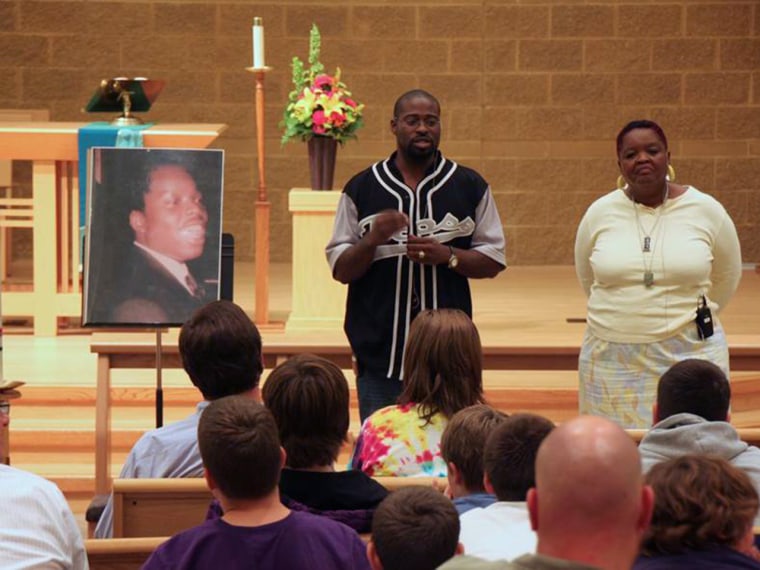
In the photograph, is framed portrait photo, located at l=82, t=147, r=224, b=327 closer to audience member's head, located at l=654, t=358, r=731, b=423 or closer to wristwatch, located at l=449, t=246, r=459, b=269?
wristwatch, located at l=449, t=246, r=459, b=269

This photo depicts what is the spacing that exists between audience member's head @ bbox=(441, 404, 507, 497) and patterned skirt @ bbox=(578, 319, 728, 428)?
148 cm

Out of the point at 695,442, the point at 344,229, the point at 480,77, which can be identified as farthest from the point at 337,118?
the point at 695,442

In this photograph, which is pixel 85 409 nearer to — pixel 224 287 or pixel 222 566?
pixel 224 287

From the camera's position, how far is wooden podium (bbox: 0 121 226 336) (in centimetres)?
756

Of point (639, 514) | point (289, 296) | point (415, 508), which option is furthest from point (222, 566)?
point (289, 296)

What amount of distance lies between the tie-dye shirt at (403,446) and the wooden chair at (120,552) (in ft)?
2.56

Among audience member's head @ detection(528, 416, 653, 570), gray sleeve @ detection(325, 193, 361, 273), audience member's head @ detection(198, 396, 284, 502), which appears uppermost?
gray sleeve @ detection(325, 193, 361, 273)

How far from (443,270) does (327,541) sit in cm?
211

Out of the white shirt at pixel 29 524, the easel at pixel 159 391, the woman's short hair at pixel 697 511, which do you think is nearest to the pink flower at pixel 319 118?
the easel at pixel 159 391

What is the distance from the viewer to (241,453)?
2.61 m

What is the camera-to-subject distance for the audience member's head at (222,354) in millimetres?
3494

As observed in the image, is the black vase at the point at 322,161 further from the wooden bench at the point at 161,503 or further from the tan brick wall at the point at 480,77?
the wooden bench at the point at 161,503

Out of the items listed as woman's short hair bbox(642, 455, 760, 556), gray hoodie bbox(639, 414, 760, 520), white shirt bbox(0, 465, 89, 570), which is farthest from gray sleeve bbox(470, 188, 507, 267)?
woman's short hair bbox(642, 455, 760, 556)

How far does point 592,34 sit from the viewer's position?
1079 cm
